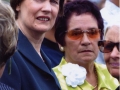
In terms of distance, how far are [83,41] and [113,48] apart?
747 mm

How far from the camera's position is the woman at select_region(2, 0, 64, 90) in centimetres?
215

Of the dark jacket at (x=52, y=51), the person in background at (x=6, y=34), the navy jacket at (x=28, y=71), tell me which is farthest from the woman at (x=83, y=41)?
the person in background at (x=6, y=34)

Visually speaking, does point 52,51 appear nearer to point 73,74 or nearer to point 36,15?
point 73,74

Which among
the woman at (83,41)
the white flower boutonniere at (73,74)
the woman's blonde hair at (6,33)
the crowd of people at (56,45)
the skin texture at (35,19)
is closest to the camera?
the woman's blonde hair at (6,33)

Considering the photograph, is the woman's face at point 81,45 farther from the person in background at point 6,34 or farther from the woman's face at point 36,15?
the person in background at point 6,34

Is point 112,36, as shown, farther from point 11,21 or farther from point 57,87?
point 11,21

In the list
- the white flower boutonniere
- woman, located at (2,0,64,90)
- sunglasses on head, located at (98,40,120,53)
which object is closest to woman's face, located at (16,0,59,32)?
woman, located at (2,0,64,90)

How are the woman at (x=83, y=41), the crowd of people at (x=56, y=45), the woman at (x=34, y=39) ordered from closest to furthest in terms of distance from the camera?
the crowd of people at (x=56, y=45) < the woman at (x=34, y=39) < the woman at (x=83, y=41)

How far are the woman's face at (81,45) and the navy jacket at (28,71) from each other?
18.9 inches

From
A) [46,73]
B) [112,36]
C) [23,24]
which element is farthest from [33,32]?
[112,36]

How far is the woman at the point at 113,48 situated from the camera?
2170 mm

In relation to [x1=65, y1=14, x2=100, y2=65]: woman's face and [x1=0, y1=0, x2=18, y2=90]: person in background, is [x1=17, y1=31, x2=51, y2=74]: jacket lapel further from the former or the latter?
[x1=65, y1=14, x2=100, y2=65]: woman's face

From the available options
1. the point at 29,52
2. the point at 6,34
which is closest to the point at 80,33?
the point at 29,52

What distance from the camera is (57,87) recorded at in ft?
7.93
